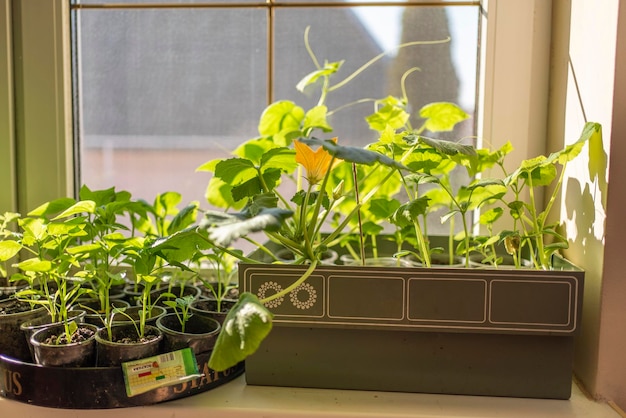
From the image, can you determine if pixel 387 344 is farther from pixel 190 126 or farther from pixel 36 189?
pixel 36 189

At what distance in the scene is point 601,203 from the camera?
2.73 feet

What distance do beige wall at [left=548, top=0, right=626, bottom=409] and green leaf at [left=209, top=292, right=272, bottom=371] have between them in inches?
19.9

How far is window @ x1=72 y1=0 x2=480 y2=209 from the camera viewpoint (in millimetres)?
1193

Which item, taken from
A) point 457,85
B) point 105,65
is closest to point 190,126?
point 105,65

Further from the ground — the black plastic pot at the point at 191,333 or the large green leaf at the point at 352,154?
the large green leaf at the point at 352,154

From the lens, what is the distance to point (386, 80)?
3.98 feet

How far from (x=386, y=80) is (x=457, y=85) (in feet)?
0.47

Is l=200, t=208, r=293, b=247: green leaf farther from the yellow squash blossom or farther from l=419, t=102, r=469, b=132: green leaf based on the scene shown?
l=419, t=102, r=469, b=132: green leaf

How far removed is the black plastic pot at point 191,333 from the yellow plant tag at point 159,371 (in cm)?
2

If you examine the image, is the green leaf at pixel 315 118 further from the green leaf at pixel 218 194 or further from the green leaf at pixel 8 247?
the green leaf at pixel 8 247

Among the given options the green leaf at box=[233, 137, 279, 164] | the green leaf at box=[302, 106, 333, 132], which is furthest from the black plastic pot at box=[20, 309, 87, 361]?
the green leaf at box=[302, 106, 333, 132]

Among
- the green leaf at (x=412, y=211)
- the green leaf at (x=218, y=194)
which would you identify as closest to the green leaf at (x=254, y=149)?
the green leaf at (x=218, y=194)

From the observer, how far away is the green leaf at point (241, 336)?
0.62 m

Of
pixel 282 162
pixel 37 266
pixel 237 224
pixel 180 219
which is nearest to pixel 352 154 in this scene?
pixel 237 224
